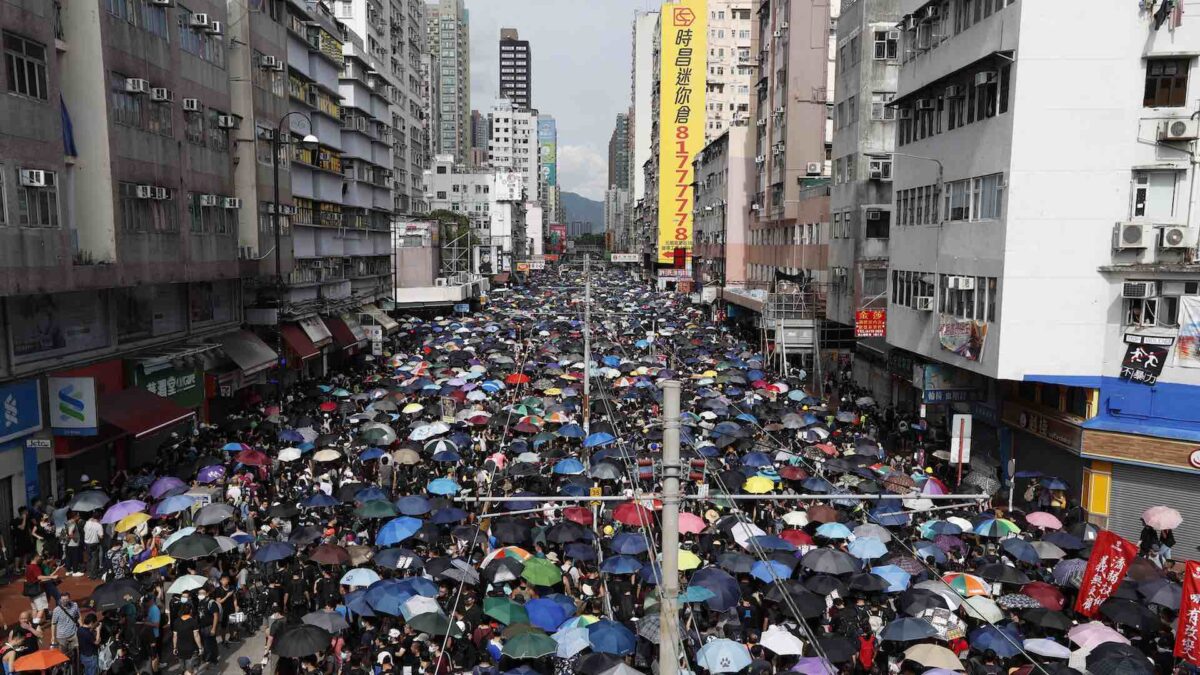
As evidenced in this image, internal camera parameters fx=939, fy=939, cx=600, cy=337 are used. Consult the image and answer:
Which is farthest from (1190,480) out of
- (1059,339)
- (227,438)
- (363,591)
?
(227,438)

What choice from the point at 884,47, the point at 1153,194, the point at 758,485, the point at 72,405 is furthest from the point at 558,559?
the point at 884,47

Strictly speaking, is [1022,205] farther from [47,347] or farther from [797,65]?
[797,65]

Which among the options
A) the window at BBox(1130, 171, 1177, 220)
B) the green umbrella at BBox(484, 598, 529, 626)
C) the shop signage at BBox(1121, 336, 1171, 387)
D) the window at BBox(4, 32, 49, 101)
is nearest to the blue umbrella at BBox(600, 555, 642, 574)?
the green umbrella at BBox(484, 598, 529, 626)

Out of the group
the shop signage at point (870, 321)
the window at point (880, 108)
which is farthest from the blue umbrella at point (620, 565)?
the window at point (880, 108)

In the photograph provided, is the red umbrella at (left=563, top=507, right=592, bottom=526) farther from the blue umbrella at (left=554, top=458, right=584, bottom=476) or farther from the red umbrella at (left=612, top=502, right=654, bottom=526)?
the blue umbrella at (left=554, top=458, right=584, bottom=476)

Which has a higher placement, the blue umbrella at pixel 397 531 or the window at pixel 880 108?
the window at pixel 880 108

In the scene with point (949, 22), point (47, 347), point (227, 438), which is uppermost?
point (949, 22)

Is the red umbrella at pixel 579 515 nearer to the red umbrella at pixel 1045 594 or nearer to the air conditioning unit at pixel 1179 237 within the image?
the red umbrella at pixel 1045 594

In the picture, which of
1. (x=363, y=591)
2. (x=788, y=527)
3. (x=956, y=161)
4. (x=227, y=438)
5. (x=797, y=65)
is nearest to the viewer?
(x=363, y=591)
